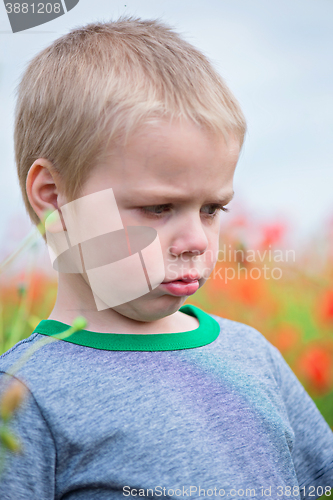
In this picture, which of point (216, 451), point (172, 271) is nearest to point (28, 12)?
point (172, 271)

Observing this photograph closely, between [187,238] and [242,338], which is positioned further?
[242,338]

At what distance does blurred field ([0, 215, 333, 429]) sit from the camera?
134cm

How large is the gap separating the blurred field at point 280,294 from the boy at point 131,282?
677 mm

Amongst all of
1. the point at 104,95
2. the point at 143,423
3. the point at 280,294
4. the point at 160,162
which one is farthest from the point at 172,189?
the point at 280,294

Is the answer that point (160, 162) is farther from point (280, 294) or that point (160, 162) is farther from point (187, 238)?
point (280, 294)

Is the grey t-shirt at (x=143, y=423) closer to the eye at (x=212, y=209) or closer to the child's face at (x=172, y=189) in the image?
the child's face at (x=172, y=189)

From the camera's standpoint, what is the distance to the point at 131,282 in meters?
0.60

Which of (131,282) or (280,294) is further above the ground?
(131,282)

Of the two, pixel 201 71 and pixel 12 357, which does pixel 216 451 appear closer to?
pixel 12 357

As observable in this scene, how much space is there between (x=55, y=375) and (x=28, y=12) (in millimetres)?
457

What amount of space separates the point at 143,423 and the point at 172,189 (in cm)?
30

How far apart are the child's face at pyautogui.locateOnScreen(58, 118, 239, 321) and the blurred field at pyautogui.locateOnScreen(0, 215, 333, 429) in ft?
2.32

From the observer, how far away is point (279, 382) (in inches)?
31.3

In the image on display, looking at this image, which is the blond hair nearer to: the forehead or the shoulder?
the forehead
